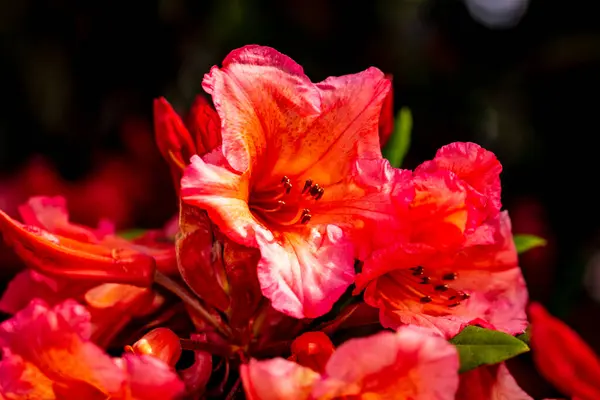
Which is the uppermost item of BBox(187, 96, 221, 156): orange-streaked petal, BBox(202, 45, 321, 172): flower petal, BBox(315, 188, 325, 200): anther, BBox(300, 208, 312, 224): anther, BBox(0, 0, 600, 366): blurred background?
BBox(202, 45, 321, 172): flower petal

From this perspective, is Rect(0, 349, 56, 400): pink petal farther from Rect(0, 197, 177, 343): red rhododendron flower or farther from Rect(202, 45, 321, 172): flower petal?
Rect(202, 45, 321, 172): flower petal

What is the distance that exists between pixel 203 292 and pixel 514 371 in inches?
26.6

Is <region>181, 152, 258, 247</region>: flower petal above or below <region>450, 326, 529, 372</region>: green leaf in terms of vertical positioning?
above

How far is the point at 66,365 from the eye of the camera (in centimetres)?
60

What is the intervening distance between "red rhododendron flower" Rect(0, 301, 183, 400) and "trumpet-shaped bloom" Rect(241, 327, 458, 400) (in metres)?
0.07

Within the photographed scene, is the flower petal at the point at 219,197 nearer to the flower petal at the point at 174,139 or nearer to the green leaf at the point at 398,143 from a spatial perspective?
the flower petal at the point at 174,139

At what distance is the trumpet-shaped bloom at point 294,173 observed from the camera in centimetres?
61

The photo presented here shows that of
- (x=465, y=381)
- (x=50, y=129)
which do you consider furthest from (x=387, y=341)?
(x=50, y=129)

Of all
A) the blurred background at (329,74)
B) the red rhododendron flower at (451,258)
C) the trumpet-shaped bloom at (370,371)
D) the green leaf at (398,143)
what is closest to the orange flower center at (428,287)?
the red rhododendron flower at (451,258)

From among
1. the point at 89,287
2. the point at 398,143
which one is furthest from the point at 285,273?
the point at 398,143

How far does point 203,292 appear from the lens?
2.36 feet

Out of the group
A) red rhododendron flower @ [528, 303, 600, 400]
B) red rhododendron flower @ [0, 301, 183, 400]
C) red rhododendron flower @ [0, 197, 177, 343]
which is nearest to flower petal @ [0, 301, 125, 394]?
red rhododendron flower @ [0, 301, 183, 400]

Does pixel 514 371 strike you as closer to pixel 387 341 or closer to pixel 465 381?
pixel 465 381

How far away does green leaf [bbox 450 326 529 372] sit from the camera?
63cm
